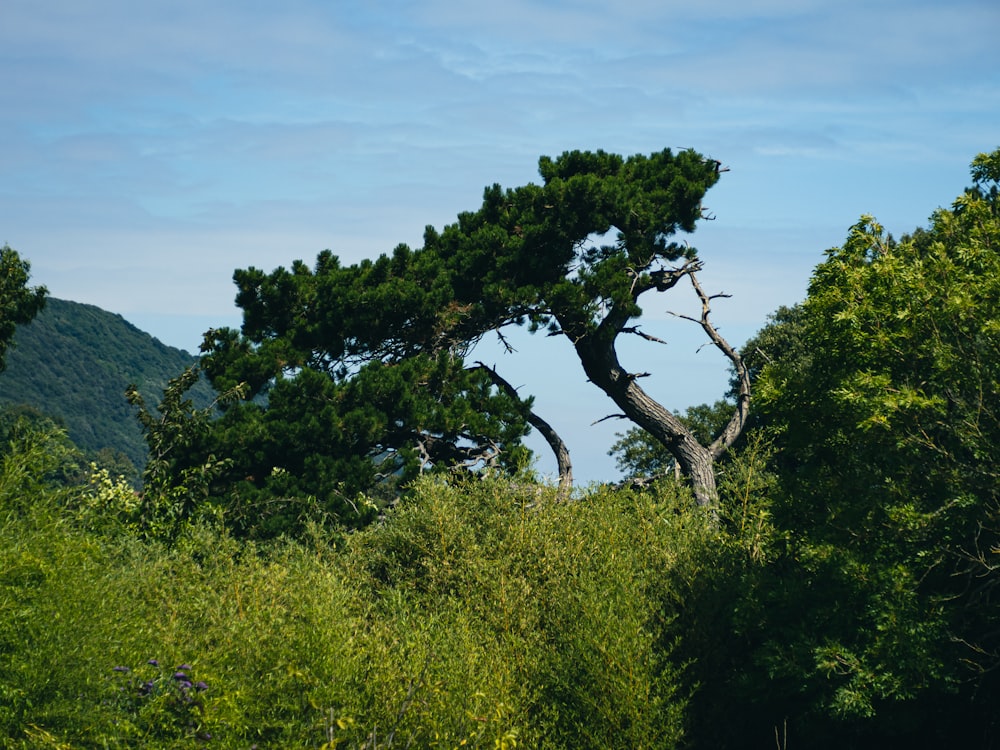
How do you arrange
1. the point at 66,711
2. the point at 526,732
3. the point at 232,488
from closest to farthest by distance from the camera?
1. the point at 66,711
2. the point at 526,732
3. the point at 232,488

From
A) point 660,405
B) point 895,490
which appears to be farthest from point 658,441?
point 895,490

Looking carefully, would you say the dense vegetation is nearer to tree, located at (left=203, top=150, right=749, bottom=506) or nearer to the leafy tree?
the leafy tree

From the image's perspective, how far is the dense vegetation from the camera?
13820 millimetres

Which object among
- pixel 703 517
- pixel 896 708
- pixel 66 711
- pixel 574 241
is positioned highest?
pixel 574 241

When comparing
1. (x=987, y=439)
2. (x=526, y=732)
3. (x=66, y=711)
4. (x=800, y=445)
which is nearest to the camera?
(x=66, y=711)

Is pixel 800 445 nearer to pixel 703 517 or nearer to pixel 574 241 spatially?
pixel 703 517

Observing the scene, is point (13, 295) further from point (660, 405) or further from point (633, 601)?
point (633, 601)

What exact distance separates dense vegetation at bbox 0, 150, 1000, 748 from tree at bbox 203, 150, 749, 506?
28.8 ft

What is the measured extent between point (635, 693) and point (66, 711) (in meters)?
7.45

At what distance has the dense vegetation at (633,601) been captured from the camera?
13.8 meters

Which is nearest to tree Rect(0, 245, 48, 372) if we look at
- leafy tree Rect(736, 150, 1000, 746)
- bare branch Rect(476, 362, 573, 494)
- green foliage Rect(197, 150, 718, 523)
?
green foliage Rect(197, 150, 718, 523)

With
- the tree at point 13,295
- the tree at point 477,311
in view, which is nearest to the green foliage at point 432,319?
the tree at point 477,311

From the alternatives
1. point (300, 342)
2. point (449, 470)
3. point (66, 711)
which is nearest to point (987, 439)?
point (66, 711)

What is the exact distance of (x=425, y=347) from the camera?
31.9m
